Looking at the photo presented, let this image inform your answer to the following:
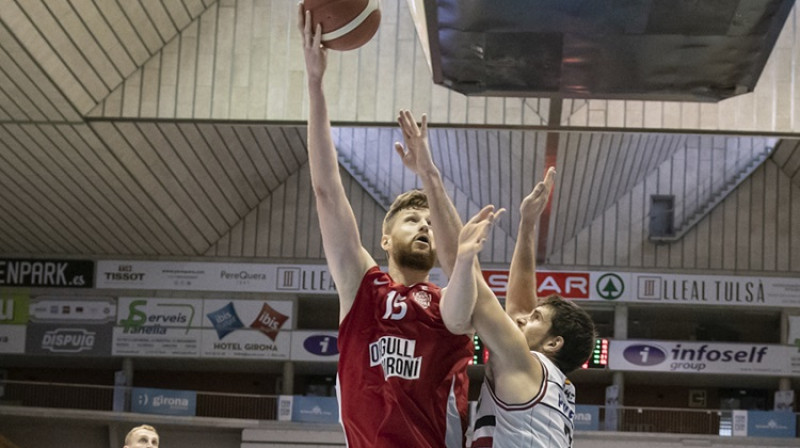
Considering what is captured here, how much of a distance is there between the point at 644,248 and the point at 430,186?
86.9ft

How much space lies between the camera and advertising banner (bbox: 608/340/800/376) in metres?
30.6

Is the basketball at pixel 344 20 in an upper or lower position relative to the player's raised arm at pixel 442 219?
upper

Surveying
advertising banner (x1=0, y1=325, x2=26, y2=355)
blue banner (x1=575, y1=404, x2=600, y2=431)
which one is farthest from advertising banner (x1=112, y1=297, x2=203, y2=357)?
blue banner (x1=575, y1=404, x2=600, y2=431)

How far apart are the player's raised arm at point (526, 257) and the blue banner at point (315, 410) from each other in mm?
22983

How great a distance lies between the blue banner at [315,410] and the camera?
→ 29125mm

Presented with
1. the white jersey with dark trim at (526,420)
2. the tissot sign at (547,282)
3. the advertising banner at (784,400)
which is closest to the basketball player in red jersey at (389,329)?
the white jersey with dark trim at (526,420)

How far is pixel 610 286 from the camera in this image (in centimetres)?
3112

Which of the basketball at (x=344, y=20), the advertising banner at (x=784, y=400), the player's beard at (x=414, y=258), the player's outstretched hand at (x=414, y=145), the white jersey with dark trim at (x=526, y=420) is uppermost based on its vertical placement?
the basketball at (x=344, y=20)

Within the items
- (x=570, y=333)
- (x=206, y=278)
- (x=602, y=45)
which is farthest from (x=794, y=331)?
(x=570, y=333)

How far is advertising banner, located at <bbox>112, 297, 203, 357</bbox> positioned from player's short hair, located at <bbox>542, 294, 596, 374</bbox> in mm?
25966

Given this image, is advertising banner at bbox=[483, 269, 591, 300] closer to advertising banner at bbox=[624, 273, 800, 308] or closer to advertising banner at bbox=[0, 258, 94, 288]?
advertising banner at bbox=[624, 273, 800, 308]

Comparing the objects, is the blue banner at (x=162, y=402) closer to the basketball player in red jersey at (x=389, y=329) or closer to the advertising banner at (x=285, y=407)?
the advertising banner at (x=285, y=407)

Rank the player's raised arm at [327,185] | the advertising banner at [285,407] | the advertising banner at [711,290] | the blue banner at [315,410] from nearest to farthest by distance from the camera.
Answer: the player's raised arm at [327,185] < the blue banner at [315,410] < the advertising banner at [285,407] < the advertising banner at [711,290]

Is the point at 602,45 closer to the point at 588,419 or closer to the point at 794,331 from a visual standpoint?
the point at 588,419
